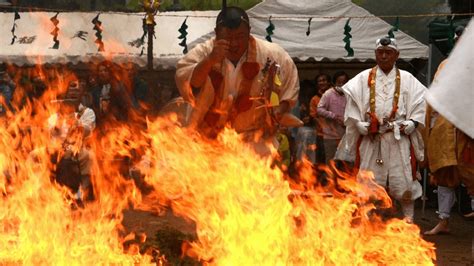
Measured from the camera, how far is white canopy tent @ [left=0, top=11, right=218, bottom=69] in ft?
51.4

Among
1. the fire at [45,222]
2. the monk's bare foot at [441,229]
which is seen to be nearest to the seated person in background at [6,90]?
the fire at [45,222]

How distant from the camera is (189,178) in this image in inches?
237

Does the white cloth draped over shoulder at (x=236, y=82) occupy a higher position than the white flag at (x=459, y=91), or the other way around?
the white flag at (x=459, y=91)

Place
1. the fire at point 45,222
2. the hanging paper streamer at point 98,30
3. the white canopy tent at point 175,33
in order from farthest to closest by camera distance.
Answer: the hanging paper streamer at point 98,30 → the white canopy tent at point 175,33 → the fire at point 45,222

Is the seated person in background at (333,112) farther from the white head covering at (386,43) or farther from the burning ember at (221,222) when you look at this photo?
the burning ember at (221,222)

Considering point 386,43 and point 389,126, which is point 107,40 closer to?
point 386,43

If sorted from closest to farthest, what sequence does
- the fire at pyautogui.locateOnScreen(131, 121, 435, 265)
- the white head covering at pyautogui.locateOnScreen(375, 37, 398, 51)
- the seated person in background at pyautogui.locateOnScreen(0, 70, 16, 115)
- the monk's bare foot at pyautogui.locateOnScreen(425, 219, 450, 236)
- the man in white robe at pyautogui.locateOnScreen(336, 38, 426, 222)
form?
the fire at pyautogui.locateOnScreen(131, 121, 435, 265) < the man in white robe at pyautogui.locateOnScreen(336, 38, 426, 222) < the white head covering at pyautogui.locateOnScreen(375, 37, 398, 51) < the monk's bare foot at pyautogui.locateOnScreen(425, 219, 450, 236) < the seated person in background at pyautogui.locateOnScreen(0, 70, 16, 115)

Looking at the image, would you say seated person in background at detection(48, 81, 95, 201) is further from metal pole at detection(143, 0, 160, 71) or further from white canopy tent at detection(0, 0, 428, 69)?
metal pole at detection(143, 0, 160, 71)

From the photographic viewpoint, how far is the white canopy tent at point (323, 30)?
13148 mm

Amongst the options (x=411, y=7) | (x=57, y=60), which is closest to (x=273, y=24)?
(x=57, y=60)

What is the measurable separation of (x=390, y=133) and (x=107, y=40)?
9.18m

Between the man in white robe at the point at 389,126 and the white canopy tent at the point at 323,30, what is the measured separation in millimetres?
4976

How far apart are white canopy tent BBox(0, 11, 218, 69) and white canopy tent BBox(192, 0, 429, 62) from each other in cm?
211

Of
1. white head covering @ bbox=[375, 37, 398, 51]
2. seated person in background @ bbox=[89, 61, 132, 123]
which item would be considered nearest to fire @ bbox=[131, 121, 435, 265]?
white head covering @ bbox=[375, 37, 398, 51]
